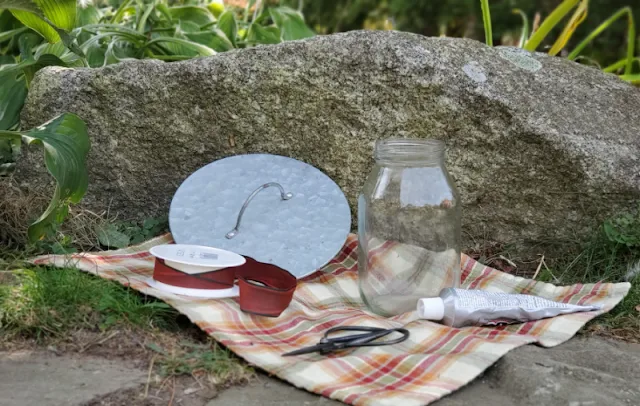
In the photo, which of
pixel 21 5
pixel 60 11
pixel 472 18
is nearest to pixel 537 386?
pixel 21 5

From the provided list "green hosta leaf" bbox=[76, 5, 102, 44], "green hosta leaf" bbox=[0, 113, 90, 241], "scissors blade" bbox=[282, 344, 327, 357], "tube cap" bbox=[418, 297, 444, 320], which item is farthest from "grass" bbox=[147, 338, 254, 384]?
"green hosta leaf" bbox=[76, 5, 102, 44]

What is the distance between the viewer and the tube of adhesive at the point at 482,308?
2.12 metres

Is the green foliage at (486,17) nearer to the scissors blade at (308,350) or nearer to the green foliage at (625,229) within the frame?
the green foliage at (625,229)

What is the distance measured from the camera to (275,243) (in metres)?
2.55

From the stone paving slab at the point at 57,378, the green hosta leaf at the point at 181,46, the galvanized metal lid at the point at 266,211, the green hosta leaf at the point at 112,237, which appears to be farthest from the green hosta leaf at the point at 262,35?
the stone paving slab at the point at 57,378

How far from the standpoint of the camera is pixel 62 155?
2.28 m

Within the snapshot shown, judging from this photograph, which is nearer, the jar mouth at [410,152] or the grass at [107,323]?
the grass at [107,323]

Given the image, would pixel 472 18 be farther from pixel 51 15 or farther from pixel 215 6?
pixel 51 15

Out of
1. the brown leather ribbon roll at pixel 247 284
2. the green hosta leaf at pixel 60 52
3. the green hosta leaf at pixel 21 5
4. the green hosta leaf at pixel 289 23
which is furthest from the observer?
the green hosta leaf at pixel 289 23

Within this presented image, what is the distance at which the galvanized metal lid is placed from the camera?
8.30 feet

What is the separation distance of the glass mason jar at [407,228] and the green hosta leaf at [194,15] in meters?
1.83

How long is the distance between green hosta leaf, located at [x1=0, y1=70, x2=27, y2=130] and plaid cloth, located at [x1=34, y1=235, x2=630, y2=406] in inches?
28.9

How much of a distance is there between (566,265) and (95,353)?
1.65m

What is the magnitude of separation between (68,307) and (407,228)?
40.0 inches
